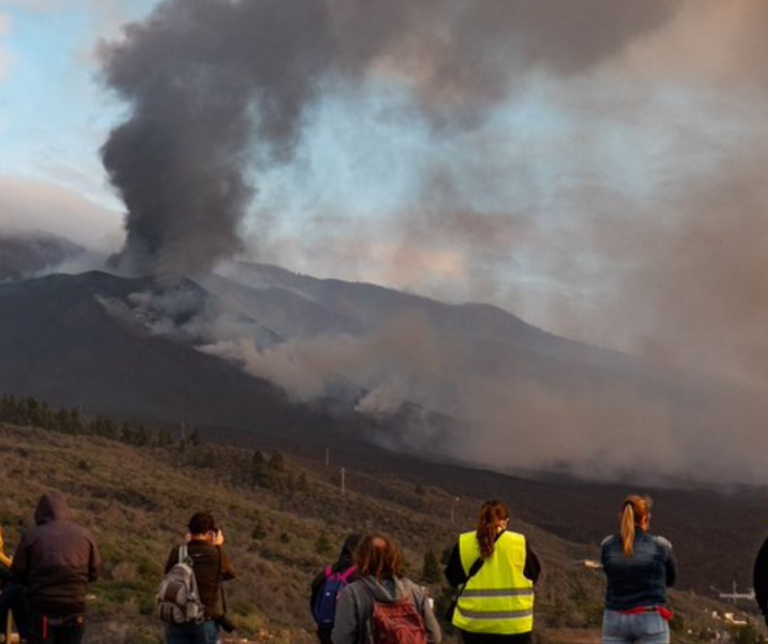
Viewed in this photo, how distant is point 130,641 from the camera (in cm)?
1692

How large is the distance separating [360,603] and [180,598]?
3.25 metres

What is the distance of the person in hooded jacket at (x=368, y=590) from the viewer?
784cm

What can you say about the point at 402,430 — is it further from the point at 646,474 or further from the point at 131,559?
the point at 131,559

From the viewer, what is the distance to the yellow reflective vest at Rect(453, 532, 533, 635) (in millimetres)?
9281

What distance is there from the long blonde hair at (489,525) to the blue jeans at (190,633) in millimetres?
2750

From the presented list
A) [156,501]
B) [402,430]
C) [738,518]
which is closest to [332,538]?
[156,501]

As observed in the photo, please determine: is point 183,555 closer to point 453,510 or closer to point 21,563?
point 21,563

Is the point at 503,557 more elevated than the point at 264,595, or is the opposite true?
the point at 503,557

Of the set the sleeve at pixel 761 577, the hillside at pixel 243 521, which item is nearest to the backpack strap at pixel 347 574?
the sleeve at pixel 761 577

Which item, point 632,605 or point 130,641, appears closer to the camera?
point 632,605

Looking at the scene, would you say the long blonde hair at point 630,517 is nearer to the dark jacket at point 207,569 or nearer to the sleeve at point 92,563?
the dark jacket at point 207,569

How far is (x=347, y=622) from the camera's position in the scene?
7.83 meters

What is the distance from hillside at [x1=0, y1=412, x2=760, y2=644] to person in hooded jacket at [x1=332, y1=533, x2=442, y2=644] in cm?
977

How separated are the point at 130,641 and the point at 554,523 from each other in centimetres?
9740
